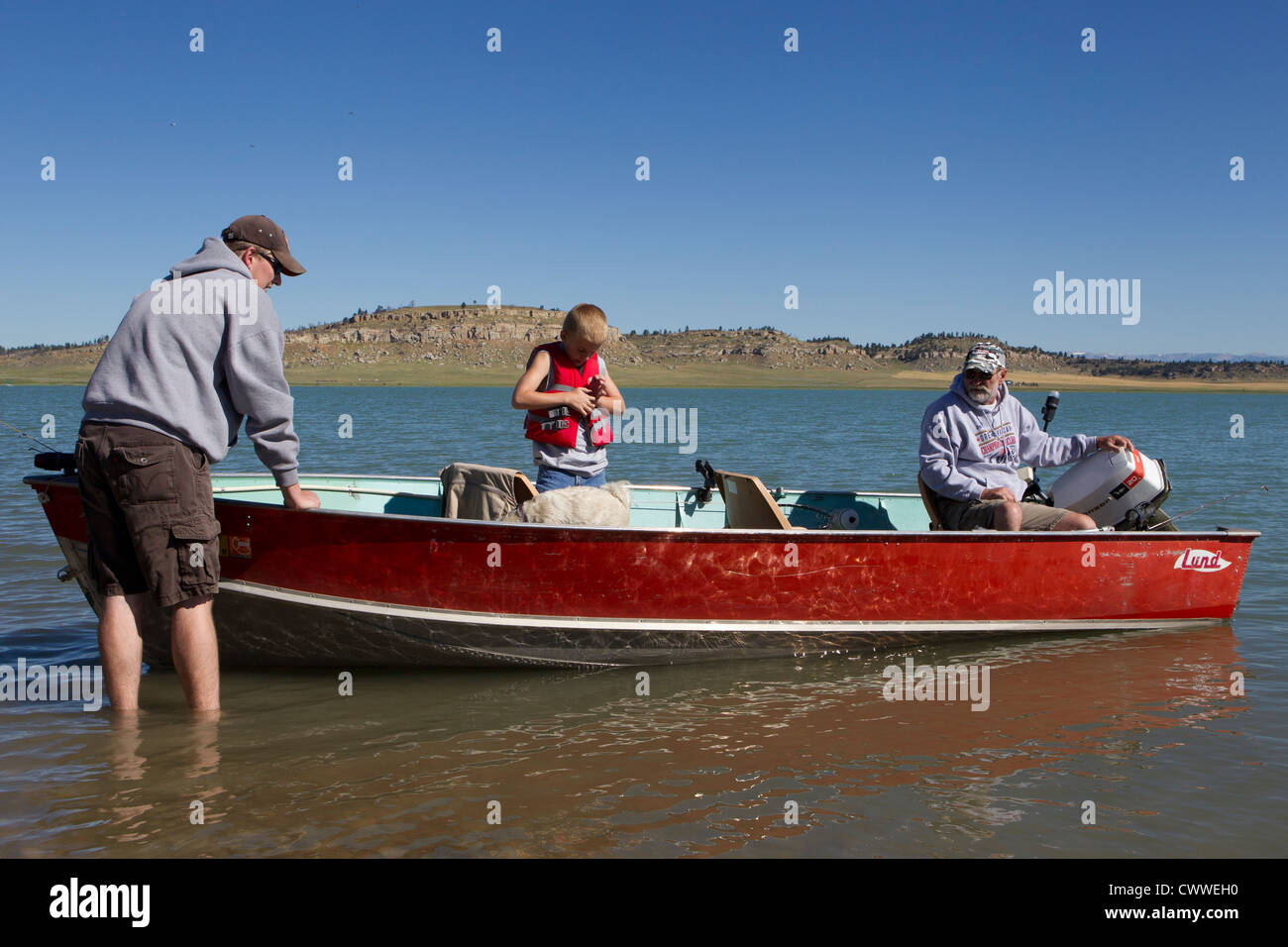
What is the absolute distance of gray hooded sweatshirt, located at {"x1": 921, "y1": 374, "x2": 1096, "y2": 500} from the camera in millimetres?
7000

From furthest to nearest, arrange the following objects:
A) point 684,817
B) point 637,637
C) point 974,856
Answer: point 637,637 < point 684,817 < point 974,856

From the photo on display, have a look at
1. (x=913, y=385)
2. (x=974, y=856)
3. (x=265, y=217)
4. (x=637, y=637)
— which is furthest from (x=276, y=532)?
(x=913, y=385)

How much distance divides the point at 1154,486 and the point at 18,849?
738cm

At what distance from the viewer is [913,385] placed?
636ft

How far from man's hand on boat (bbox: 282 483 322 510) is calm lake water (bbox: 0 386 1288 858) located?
126 centimetres

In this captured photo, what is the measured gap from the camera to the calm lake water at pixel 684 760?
4.16 metres

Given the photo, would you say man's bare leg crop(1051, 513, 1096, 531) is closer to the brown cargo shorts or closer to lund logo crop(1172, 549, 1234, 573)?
lund logo crop(1172, 549, 1234, 573)

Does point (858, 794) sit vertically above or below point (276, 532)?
below

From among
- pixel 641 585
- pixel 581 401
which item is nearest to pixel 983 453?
pixel 641 585

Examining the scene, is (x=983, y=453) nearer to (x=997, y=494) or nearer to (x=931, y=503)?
(x=997, y=494)

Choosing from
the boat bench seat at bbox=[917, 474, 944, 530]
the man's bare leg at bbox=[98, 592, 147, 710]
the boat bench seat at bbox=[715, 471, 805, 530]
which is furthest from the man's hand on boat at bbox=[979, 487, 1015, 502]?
the man's bare leg at bbox=[98, 592, 147, 710]

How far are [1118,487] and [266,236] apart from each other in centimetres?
616

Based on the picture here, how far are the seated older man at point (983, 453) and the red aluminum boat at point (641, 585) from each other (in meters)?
0.25
